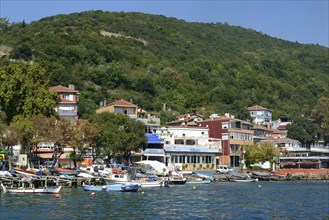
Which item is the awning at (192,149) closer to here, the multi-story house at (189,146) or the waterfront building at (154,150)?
the multi-story house at (189,146)

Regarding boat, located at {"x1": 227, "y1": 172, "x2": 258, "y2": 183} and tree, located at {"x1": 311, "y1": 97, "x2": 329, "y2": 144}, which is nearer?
boat, located at {"x1": 227, "y1": 172, "x2": 258, "y2": 183}

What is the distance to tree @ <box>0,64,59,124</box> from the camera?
263ft

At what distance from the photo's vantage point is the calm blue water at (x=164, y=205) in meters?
48.0

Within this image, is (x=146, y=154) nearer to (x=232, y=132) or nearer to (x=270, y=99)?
(x=232, y=132)

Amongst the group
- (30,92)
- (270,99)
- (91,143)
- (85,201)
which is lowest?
(85,201)

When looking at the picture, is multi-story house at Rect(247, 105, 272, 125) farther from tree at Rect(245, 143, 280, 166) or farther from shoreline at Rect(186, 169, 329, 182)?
tree at Rect(245, 143, 280, 166)

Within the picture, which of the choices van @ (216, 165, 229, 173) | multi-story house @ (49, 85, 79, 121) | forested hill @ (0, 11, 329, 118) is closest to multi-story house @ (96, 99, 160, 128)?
multi-story house @ (49, 85, 79, 121)

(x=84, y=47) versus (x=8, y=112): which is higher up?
(x=84, y=47)

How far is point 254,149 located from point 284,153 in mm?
14213

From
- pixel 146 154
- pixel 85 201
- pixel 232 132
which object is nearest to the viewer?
pixel 85 201

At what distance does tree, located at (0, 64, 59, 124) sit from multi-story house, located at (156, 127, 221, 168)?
34.5 m

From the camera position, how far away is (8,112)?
271 feet

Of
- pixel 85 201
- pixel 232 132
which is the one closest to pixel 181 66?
pixel 232 132

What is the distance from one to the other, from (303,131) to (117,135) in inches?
2754
